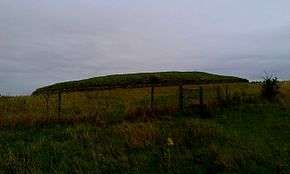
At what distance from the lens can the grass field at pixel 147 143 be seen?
52.5 ft

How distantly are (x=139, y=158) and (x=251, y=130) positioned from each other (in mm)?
7101

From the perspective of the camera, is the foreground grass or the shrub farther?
the shrub

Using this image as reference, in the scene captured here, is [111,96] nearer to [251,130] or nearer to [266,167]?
[251,130]

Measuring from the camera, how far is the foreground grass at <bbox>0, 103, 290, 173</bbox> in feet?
52.2

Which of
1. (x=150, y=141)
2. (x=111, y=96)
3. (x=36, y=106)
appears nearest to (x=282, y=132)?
(x=150, y=141)

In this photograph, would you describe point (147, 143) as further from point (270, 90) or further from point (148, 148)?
point (270, 90)

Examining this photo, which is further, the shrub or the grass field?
the shrub

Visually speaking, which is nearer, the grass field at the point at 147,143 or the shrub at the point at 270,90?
the grass field at the point at 147,143

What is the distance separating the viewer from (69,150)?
17844mm

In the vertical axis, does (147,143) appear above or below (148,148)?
above

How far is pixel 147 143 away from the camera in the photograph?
60.5 feet

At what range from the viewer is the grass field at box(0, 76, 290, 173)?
1600cm

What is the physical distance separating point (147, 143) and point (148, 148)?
0.40 m

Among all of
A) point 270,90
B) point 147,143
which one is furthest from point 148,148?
point 270,90
